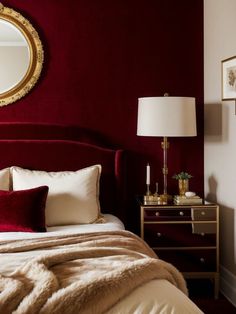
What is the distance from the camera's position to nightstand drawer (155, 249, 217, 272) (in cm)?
369

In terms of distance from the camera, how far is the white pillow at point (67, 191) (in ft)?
11.1

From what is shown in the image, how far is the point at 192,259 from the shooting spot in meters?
3.70

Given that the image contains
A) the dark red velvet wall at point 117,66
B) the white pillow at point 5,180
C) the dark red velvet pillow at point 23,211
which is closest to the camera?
the dark red velvet pillow at point 23,211

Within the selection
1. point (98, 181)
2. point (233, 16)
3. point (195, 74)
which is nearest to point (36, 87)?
point (98, 181)

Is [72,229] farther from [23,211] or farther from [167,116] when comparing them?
[167,116]

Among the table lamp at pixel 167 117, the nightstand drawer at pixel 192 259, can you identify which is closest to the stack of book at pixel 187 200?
the nightstand drawer at pixel 192 259

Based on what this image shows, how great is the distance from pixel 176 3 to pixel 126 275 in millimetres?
2879

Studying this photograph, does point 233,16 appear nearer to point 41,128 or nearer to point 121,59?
point 121,59

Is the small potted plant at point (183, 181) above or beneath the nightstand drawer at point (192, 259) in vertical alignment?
above

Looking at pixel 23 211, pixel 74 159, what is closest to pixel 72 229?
pixel 23 211

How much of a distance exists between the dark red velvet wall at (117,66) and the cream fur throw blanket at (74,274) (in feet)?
5.46

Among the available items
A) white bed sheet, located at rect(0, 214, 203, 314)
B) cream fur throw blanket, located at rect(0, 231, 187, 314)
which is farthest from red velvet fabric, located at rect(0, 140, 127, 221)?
white bed sheet, located at rect(0, 214, 203, 314)

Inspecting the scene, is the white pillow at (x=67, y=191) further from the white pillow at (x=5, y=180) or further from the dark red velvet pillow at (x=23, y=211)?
the dark red velvet pillow at (x=23, y=211)

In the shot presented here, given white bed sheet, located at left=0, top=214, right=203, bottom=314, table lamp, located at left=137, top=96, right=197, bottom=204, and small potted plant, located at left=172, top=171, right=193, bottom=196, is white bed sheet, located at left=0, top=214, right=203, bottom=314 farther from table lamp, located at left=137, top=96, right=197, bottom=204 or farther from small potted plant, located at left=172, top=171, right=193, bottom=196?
small potted plant, located at left=172, top=171, right=193, bottom=196
